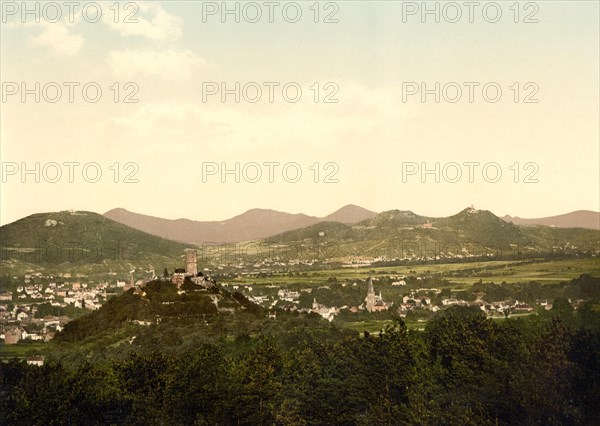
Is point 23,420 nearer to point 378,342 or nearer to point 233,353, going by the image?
point 378,342

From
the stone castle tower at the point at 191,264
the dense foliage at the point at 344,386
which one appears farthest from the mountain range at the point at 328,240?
the dense foliage at the point at 344,386

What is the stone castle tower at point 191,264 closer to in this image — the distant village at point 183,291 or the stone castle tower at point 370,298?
the distant village at point 183,291

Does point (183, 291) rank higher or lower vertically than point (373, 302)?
higher

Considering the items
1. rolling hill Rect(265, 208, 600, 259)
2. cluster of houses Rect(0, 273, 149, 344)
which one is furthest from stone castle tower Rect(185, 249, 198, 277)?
rolling hill Rect(265, 208, 600, 259)

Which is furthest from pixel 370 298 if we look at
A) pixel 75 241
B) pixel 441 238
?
pixel 75 241

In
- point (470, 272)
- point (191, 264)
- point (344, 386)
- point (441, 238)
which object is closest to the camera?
point (344, 386)

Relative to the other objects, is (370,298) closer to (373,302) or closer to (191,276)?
(373,302)

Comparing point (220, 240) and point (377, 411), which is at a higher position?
point (220, 240)

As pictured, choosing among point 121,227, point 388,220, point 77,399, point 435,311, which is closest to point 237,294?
point 435,311
